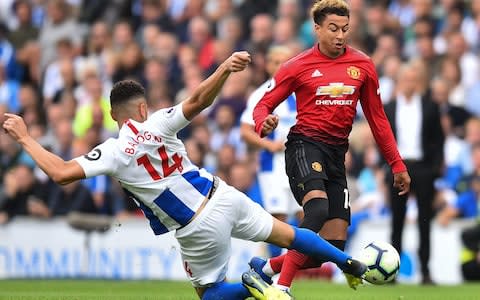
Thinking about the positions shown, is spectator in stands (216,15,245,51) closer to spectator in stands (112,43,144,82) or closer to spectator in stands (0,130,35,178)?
spectator in stands (112,43,144,82)

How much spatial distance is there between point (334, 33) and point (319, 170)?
115 cm

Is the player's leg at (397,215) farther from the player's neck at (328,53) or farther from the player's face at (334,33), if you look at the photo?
the player's face at (334,33)

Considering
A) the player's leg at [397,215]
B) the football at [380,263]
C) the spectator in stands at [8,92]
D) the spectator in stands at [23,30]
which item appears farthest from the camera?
the spectator in stands at [23,30]

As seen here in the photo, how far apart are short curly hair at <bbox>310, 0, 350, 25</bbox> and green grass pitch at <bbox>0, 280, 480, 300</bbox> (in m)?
2.83

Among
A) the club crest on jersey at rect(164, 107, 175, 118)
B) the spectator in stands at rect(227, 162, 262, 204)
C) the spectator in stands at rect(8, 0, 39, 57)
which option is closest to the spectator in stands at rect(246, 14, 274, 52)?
the spectator in stands at rect(227, 162, 262, 204)

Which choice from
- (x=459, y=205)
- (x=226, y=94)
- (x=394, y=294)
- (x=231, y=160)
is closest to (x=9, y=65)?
(x=226, y=94)

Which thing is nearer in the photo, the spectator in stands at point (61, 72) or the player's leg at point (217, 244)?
the player's leg at point (217, 244)

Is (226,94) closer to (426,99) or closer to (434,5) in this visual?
(434,5)

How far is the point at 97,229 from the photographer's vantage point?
17.7 metres

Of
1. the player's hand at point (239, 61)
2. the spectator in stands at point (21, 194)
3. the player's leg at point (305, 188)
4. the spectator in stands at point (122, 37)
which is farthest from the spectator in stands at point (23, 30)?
A: the player's hand at point (239, 61)

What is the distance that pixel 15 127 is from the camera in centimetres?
902

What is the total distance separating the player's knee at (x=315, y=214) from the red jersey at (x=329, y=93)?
0.60 meters

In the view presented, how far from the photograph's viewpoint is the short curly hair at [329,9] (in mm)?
10875

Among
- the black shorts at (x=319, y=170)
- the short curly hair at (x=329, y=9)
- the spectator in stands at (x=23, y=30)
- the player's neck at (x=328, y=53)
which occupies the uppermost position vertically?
the short curly hair at (x=329, y=9)
